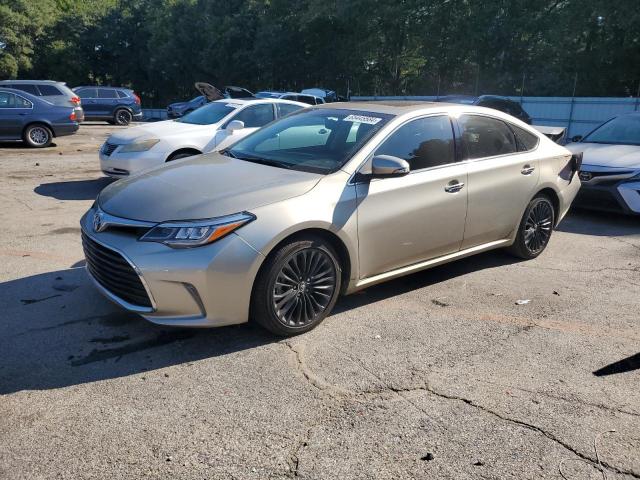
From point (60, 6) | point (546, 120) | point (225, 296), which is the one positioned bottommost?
point (546, 120)

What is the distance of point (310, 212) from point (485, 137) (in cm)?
228

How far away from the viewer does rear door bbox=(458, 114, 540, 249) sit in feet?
16.8

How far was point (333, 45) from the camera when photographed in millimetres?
37344

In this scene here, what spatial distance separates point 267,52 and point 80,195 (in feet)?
102

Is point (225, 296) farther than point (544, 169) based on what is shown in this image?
No

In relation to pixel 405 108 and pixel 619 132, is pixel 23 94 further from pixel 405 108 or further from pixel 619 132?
pixel 619 132

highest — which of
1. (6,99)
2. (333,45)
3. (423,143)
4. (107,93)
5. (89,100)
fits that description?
(333,45)

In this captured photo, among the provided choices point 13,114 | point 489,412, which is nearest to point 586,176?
point 489,412

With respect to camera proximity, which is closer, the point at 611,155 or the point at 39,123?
the point at 611,155

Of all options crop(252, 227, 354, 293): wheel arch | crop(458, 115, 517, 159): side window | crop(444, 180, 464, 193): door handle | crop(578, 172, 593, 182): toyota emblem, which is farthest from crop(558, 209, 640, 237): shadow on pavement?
crop(252, 227, 354, 293): wheel arch

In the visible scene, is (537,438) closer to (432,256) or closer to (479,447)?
(479,447)

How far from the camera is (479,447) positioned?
9.53ft

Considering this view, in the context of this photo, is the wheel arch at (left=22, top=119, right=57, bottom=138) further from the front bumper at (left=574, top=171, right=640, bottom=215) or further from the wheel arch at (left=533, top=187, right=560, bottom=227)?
the wheel arch at (left=533, top=187, right=560, bottom=227)

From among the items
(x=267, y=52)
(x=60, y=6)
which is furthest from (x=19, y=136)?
(x=60, y=6)
